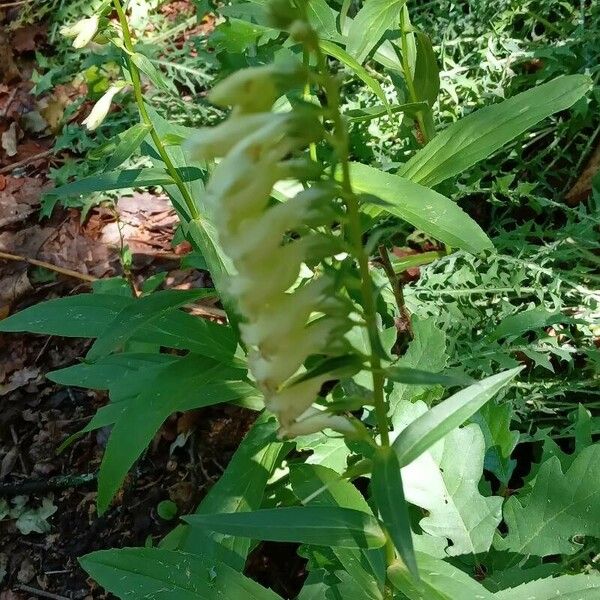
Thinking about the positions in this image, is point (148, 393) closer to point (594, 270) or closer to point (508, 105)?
point (508, 105)

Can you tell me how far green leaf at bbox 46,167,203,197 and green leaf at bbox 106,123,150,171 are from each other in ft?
0.11

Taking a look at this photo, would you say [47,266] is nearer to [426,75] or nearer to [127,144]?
[127,144]

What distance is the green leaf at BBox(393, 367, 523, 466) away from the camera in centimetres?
116

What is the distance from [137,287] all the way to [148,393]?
1515 millimetres

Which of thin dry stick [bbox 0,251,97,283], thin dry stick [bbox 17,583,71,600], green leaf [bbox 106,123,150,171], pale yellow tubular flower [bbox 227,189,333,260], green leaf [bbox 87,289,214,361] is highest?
pale yellow tubular flower [bbox 227,189,333,260]

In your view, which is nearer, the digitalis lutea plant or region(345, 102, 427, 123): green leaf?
the digitalis lutea plant

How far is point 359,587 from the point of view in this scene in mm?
1444

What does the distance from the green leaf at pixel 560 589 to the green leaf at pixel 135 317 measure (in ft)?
3.04

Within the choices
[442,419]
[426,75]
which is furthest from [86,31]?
[442,419]

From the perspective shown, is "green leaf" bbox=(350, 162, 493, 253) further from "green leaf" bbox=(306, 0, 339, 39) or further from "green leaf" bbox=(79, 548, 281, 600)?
"green leaf" bbox=(79, 548, 281, 600)

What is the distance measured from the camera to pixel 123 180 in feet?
5.87

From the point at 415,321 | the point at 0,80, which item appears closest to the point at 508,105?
the point at 415,321

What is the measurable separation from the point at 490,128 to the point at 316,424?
1.01 metres

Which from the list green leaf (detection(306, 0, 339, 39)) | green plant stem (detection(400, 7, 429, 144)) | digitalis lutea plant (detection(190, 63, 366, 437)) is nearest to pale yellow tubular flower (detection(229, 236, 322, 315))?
digitalis lutea plant (detection(190, 63, 366, 437))
